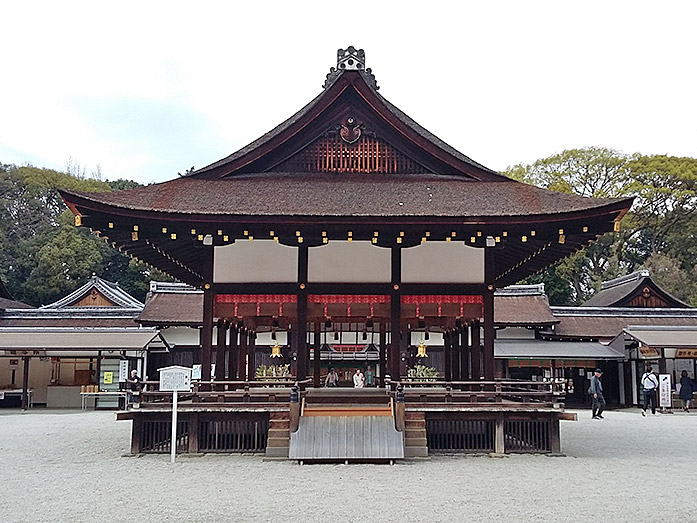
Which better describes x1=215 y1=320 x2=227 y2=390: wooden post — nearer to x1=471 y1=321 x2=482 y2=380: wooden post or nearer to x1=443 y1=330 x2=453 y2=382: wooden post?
x1=471 y1=321 x2=482 y2=380: wooden post

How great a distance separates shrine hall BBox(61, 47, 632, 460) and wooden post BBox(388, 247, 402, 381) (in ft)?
→ 0.09

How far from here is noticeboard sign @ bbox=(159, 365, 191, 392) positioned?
11602 millimetres

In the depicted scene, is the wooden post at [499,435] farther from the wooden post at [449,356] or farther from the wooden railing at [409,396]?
the wooden post at [449,356]

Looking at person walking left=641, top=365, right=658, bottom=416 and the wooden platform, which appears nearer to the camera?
the wooden platform

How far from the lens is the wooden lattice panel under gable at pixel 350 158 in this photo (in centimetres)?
1446

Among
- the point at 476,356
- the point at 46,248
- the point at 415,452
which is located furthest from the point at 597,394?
the point at 46,248

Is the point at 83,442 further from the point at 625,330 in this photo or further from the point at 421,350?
the point at 625,330

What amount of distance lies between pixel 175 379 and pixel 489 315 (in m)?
5.58

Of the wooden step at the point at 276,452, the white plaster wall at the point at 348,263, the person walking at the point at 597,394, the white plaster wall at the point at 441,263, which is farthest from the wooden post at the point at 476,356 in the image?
the person walking at the point at 597,394

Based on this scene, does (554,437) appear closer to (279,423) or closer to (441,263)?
(441,263)

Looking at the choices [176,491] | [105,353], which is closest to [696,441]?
[176,491]

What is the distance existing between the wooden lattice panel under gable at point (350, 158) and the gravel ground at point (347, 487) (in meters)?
5.68

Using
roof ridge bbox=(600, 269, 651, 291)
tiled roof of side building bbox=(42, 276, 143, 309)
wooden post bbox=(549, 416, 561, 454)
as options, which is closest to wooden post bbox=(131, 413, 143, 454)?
wooden post bbox=(549, 416, 561, 454)

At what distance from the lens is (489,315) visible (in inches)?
516
